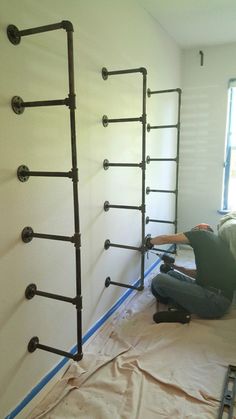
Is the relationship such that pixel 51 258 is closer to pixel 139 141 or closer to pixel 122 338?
pixel 122 338

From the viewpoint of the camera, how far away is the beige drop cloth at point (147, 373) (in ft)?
5.20

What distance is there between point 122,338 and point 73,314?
0.46 meters

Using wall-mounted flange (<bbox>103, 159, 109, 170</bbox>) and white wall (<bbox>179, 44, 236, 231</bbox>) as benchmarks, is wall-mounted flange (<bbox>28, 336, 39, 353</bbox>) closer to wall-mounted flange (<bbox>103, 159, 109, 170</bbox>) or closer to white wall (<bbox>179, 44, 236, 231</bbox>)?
wall-mounted flange (<bbox>103, 159, 109, 170</bbox>)

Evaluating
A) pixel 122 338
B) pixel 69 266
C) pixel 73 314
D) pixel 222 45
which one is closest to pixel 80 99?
pixel 69 266

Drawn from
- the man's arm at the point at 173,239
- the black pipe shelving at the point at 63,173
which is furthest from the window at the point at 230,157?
the black pipe shelving at the point at 63,173

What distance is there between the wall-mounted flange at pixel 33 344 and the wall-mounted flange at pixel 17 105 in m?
1.14

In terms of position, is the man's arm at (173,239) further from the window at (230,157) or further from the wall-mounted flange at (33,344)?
the window at (230,157)

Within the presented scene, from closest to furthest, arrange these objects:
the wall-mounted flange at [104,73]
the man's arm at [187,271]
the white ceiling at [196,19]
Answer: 1. the wall-mounted flange at [104,73]
2. the white ceiling at [196,19]
3. the man's arm at [187,271]

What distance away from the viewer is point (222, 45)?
3756mm

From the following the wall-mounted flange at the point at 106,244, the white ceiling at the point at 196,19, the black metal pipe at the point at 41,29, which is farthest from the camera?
the white ceiling at the point at 196,19

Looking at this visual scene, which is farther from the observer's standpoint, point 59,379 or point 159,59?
point 159,59

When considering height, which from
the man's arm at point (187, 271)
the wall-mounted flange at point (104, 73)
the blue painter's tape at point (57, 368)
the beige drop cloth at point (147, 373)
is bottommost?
the beige drop cloth at point (147, 373)

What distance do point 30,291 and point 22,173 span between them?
1.97ft

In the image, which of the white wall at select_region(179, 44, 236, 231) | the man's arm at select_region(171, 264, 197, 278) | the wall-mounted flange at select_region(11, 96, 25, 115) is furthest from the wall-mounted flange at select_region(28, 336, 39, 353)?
the white wall at select_region(179, 44, 236, 231)
